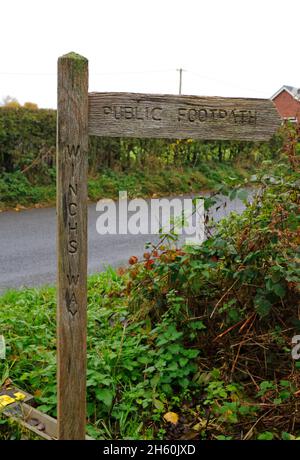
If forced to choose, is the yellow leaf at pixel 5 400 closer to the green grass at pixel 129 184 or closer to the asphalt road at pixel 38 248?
the asphalt road at pixel 38 248

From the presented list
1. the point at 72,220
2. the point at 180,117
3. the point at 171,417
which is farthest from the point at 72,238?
the point at 171,417

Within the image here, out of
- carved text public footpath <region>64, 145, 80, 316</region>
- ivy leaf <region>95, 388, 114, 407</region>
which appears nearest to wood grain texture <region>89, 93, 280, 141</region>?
carved text public footpath <region>64, 145, 80, 316</region>

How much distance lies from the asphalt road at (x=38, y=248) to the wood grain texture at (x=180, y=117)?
8.72 ft

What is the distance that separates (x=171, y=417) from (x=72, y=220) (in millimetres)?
1257

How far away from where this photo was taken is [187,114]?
2611 millimetres

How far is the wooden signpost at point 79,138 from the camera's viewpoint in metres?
2.35

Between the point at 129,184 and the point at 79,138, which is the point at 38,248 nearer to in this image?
the point at 129,184

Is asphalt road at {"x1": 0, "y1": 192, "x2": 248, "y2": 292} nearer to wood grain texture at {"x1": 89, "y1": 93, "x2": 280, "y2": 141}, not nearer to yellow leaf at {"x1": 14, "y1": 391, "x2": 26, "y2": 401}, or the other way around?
yellow leaf at {"x1": 14, "y1": 391, "x2": 26, "y2": 401}

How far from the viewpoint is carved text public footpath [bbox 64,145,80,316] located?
2.36 metres

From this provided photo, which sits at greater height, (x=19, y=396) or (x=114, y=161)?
(x=114, y=161)
